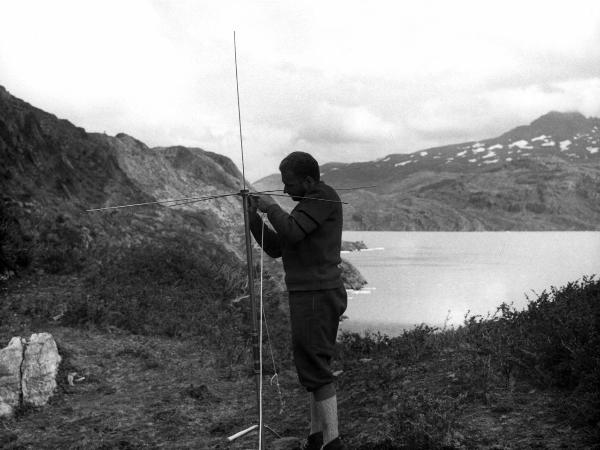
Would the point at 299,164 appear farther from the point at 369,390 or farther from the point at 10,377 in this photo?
the point at 10,377

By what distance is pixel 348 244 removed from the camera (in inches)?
3204

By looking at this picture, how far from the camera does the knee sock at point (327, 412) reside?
177 inches

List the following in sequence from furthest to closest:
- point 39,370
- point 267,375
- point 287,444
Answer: point 267,375
point 39,370
point 287,444

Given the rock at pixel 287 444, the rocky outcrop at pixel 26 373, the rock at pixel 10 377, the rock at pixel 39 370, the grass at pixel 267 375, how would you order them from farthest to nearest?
the rock at pixel 39 370, the rocky outcrop at pixel 26 373, the rock at pixel 10 377, the rock at pixel 287 444, the grass at pixel 267 375

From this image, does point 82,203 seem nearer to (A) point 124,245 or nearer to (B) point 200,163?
(A) point 124,245

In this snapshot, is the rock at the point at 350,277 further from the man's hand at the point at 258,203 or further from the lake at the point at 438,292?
the man's hand at the point at 258,203

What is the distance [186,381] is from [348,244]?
74086 mm

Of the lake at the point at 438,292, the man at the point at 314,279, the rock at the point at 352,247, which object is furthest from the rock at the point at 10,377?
the rock at the point at 352,247

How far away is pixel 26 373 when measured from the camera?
689cm

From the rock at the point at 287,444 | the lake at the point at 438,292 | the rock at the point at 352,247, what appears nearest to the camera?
the rock at the point at 287,444

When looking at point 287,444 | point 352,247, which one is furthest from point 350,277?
point 352,247

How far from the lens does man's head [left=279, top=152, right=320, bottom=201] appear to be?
4645 mm

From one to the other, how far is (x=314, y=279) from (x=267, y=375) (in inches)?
180

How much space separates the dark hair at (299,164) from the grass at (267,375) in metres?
2.48
